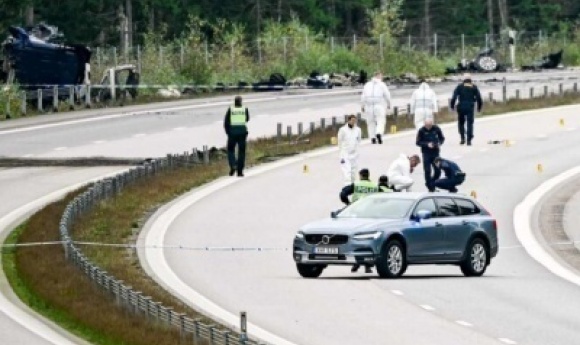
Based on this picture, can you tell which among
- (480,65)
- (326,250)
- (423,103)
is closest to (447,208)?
(326,250)

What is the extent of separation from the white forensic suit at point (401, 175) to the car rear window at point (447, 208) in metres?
7.12

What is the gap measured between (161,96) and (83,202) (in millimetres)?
34779

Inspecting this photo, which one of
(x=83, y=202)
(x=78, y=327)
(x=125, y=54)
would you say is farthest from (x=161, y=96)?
(x=78, y=327)

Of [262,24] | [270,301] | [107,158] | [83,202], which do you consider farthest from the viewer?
[262,24]

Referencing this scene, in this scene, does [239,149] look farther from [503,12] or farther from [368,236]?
[503,12]

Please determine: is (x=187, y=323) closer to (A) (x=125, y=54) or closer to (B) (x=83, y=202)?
(B) (x=83, y=202)

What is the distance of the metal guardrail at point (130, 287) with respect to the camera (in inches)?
798

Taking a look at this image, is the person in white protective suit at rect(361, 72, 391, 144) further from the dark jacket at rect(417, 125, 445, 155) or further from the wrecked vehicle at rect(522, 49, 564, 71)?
the wrecked vehicle at rect(522, 49, 564, 71)

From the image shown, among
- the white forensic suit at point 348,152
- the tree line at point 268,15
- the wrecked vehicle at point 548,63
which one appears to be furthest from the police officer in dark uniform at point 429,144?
the wrecked vehicle at point 548,63

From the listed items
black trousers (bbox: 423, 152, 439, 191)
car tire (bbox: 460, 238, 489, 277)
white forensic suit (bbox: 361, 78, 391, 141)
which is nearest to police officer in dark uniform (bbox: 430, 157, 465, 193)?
black trousers (bbox: 423, 152, 439, 191)

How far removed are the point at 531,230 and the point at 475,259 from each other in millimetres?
7131

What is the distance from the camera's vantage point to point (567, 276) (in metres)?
30.3

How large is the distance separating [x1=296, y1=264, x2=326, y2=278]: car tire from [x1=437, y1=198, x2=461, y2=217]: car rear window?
2.09 metres

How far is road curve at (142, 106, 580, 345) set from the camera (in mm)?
23469
